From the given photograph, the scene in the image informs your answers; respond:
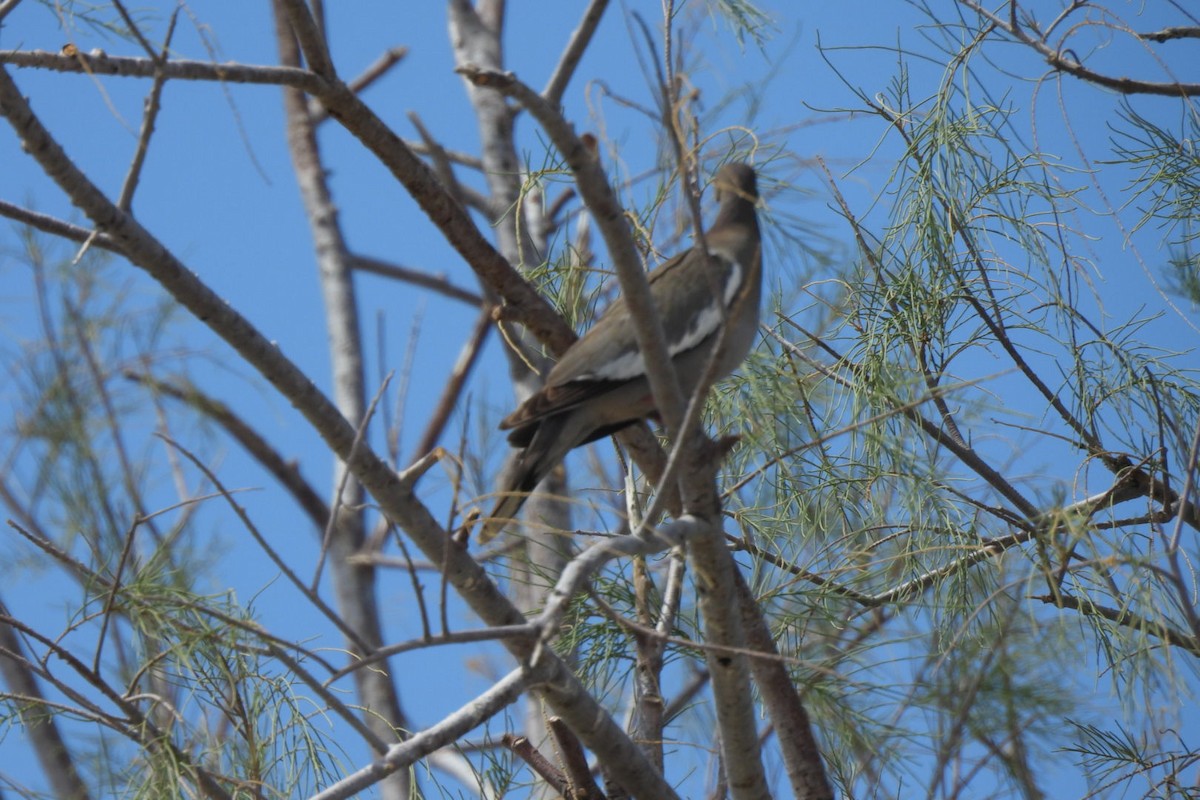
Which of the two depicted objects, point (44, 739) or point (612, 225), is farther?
point (44, 739)

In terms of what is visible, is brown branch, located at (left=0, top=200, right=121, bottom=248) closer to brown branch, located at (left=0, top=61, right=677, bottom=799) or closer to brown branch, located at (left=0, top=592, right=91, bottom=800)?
brown branch, located at (left=0, top=61, right=677, bottom=799)

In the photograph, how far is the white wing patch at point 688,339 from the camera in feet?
9.47

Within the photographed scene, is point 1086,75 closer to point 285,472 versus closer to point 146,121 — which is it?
point 146,121

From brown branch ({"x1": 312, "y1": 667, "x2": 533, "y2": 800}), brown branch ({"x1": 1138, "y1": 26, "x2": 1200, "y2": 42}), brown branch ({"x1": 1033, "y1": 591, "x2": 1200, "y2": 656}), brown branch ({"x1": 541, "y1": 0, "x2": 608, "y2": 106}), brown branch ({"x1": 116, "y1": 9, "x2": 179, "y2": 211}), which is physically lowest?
brown branch ({"x1": 312, "y1": 667, "x2": 533, "y2": 800})

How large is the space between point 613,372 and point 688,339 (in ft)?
0.91

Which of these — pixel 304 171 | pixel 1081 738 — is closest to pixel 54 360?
pixel 1081 738

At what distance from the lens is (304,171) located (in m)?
9.34

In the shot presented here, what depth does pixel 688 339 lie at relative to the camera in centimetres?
308

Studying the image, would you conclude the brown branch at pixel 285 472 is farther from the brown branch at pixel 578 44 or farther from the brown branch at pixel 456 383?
the brown branch at pixel 578 44

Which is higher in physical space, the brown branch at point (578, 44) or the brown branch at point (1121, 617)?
the brown branch at point (578, 44)

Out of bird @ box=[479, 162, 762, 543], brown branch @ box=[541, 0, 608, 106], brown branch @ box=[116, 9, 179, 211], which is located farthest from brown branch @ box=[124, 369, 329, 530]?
brown branch @ box=[116, 9, 179, 211]

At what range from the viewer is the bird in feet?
9.44

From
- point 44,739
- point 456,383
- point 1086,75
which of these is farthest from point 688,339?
point 456,383

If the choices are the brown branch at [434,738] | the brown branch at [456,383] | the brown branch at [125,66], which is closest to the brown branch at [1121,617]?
the brown branch at [434,738]
